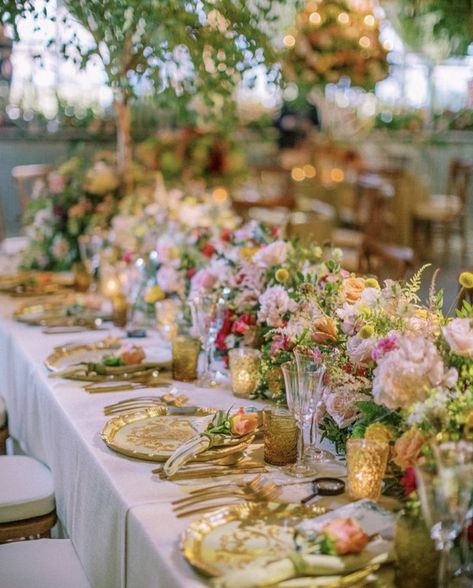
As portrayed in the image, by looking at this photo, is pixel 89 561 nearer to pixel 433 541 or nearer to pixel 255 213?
pixel 433 541

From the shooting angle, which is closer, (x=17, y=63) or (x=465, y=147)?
(x=17, y=63)

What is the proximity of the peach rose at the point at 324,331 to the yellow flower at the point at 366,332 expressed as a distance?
15 centimetres

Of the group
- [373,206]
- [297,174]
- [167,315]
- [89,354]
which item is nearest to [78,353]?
[89,354]

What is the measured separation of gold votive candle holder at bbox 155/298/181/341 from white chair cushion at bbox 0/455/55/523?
631mm

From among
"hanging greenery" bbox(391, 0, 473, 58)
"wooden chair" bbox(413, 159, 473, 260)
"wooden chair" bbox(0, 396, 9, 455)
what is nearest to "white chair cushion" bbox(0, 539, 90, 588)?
"wooden chair" bbox(0, 396, 9, 455)

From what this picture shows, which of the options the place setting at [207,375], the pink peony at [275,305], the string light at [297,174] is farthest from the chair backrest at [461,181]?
the pink peony at [275,305]

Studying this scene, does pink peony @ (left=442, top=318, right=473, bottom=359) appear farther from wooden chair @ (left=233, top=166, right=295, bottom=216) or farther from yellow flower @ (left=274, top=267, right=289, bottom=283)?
wooden chair @ (left=233, top=166, right=295, bottom=216)

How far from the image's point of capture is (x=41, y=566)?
1.81 metres

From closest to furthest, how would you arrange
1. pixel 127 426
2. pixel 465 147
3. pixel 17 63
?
Result: pixel 127 426, pixel 17 63, pixel 465 147

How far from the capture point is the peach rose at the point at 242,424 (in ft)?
5.94

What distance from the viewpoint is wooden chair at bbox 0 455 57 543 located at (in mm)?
2094

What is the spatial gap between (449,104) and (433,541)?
10.0 m

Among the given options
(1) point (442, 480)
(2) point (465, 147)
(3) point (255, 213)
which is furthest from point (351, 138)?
(1) point (442, 480)

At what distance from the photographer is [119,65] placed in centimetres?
333
